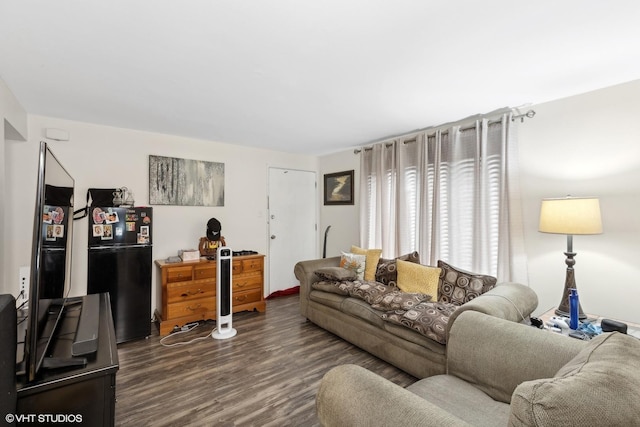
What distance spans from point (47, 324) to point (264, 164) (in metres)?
3.35

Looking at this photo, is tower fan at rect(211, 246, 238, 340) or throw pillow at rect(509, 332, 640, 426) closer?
throw pillow at rect(509, 332, 640, 426)

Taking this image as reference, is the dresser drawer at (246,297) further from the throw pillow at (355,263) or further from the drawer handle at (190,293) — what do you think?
the throw pillow at (355,263)

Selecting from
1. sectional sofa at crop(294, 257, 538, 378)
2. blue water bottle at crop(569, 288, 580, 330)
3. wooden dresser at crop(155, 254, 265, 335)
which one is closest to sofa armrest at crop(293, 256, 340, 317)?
sectional sofa at crop(294, 257, 538, 378)

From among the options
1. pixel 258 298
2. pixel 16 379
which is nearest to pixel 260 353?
pixel 258 298

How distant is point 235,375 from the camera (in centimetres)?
231

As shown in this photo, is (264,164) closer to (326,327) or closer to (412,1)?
(326,327)

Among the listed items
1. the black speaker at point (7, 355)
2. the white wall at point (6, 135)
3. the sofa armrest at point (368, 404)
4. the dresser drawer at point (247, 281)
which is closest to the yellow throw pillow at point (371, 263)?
the dresser drawer at point (247, 281)

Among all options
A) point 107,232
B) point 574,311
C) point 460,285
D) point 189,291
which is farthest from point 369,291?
point 107,232

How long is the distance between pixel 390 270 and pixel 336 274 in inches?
24.0

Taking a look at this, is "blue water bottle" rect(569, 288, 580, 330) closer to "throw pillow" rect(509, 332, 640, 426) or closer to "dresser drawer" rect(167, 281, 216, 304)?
"throw pillow" rect(509, 332, 640, 426)

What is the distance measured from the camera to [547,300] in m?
2.52

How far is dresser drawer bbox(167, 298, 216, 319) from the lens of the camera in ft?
10.3

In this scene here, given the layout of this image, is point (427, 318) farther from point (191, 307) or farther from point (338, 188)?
point (338, 188)

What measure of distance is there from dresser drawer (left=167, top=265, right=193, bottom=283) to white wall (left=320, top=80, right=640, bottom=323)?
139 inches
